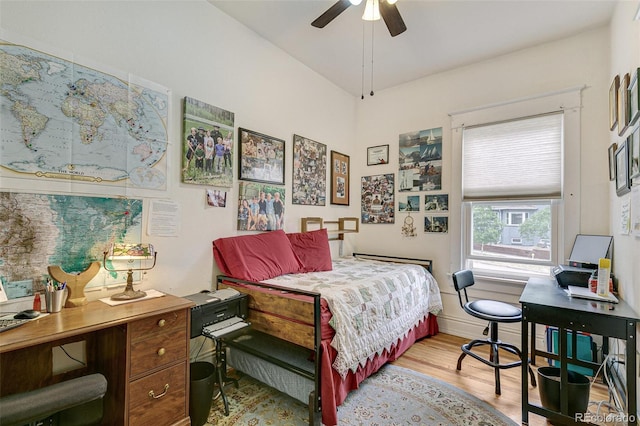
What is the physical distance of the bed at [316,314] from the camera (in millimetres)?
1822

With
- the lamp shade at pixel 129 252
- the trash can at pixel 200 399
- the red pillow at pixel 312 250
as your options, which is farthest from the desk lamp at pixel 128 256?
the red pillow at pixel 312 250

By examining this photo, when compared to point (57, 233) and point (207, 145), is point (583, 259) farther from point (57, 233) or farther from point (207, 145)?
point (57, 233)

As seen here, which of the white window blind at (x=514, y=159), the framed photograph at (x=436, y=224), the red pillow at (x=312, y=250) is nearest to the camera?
the white window blind at (x=514, y=159)

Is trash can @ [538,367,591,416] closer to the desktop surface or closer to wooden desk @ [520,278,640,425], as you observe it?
wooden desk @ [520,278,640,425]

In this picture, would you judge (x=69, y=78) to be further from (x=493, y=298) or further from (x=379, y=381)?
(x=493, y=298)

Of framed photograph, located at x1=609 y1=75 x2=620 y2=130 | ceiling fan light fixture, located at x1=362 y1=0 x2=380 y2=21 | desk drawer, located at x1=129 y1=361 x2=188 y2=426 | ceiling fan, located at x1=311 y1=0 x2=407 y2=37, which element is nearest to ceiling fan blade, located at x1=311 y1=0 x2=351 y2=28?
ceiling fan, located at x1=311 y1=0 x2=407 y2=37

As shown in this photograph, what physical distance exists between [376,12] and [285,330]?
2.44 m

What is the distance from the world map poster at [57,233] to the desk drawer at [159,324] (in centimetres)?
57

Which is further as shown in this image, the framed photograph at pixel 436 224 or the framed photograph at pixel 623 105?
the framed photograph at pixel 436 224

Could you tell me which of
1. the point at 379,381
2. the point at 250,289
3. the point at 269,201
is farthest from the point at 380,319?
the point at 269,201

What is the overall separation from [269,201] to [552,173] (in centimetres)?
275

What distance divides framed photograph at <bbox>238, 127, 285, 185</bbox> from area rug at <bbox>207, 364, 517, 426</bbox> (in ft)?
5.80

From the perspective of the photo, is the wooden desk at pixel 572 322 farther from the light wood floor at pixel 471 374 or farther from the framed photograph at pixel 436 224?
the framed photograph at pixel 436 224

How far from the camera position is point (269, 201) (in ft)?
9.60
